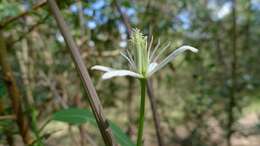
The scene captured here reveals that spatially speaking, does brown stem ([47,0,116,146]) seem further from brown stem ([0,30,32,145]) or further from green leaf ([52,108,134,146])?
brown stem ([0,30,32,145])

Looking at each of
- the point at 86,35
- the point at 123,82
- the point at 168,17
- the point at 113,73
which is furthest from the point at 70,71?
the point at 113,73

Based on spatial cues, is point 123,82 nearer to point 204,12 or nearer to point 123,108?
point 123,108

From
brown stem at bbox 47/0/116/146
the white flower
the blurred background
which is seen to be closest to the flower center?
the white flower

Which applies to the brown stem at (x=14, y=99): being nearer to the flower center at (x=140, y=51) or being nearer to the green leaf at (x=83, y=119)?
the green leaf at (x=83, y=119)

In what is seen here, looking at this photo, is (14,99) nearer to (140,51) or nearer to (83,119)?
(83,119)

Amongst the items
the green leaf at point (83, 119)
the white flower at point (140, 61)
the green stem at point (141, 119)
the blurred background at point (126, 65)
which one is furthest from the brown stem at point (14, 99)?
the green stem at point (141, 119)

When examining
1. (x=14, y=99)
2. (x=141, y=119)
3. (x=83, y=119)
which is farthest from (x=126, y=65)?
(x=141, y=119)

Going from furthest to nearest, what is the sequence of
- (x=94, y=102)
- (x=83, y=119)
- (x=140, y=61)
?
(x=83, y=119), (x=140, y=61), (x=94, y=102)
